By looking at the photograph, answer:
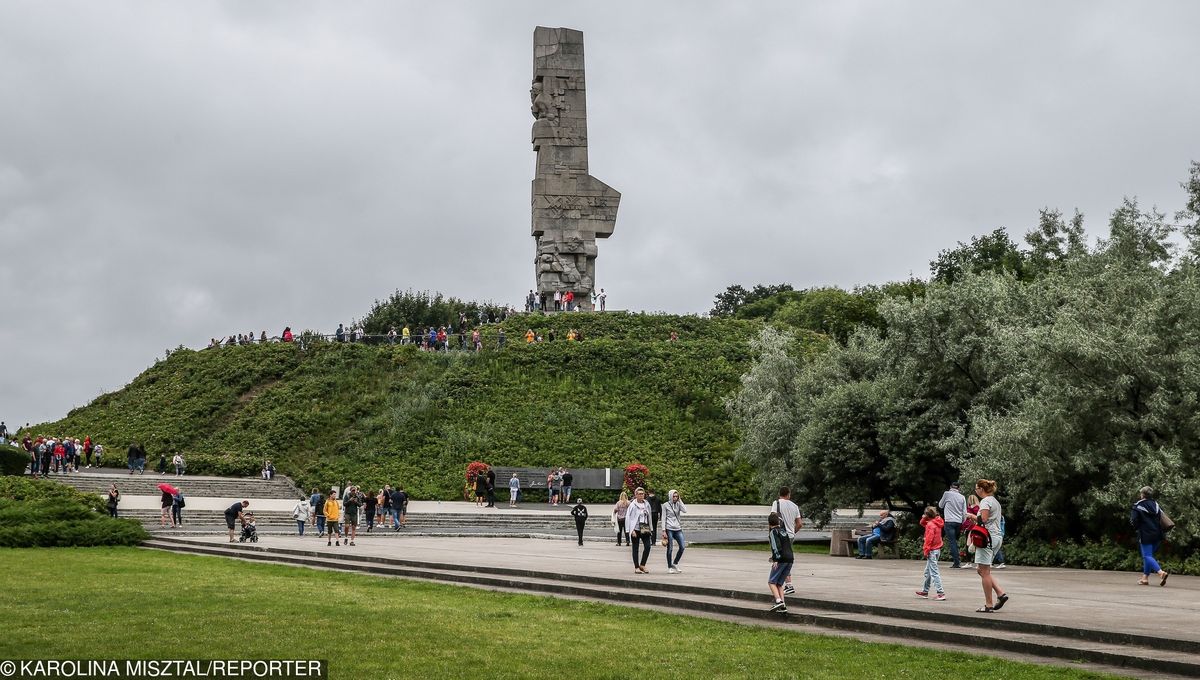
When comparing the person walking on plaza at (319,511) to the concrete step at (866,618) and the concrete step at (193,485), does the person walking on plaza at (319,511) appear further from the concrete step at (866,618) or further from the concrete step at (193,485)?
the concrete step at (866,618)

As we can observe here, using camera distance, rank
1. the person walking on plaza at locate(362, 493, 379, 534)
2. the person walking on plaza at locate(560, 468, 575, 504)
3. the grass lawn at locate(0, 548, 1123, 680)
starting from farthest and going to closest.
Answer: the person walking on plaza at locate(560, 468, 575, 504)
the person walking on plaza at locate(362, 493, 379, 534)
the grass lawn at locate(0, 548, 1123, 680)

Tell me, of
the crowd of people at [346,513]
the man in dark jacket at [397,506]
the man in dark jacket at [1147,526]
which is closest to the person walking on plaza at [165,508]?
the crowd of people at [346,513]

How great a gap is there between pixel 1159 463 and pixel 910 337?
705 cm

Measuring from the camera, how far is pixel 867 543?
2295 cm

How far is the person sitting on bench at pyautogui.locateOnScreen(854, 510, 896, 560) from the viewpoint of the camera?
22672 millimetres

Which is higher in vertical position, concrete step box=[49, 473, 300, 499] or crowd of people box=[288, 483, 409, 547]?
concrete step box=[49, 473, 300, 499]

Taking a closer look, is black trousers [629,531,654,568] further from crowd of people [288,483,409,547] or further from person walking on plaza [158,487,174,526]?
person walking on plaza [158,487,174,526]

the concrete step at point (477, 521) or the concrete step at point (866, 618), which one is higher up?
the concrete step at point (477, 521)

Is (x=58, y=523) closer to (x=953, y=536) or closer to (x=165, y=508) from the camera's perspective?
(x=165, y=508)

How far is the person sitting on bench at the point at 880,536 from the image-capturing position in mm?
22672

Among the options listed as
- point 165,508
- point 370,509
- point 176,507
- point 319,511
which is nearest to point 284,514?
point 319,511

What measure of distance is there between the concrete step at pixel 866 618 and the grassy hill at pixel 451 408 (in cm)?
2173

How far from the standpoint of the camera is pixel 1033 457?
66.7 feet

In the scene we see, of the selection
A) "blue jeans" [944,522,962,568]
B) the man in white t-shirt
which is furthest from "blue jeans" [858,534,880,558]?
the man in white t-shirt
